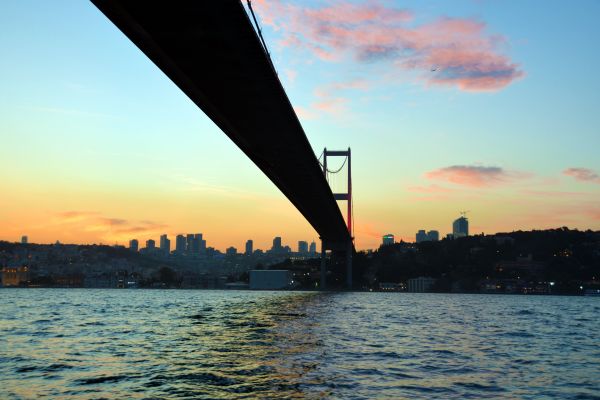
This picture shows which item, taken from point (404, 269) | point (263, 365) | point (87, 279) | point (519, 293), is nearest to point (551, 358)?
point (263, 365)

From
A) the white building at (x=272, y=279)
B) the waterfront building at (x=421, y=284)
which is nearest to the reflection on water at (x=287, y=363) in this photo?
the white building at (x=272, y=279)

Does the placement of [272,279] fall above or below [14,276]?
above

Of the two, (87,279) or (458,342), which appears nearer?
(458,342)

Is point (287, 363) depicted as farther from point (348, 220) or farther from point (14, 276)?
point (14, 276)

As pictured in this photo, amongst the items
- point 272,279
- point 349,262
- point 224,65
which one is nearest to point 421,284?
point 272,279

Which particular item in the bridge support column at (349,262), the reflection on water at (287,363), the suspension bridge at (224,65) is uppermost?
the suspension bridge at (224,65)

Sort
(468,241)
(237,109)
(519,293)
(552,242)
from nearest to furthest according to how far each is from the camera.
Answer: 1. (237,109)
2. (519,293)
3. (552,242)
4. (468,241)

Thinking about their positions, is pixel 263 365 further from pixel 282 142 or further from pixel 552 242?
pixel 552 242

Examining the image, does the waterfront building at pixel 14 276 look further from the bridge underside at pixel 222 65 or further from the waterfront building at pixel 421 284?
the bridge underside at pixel 222 65
